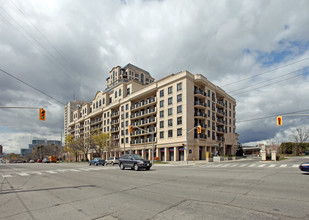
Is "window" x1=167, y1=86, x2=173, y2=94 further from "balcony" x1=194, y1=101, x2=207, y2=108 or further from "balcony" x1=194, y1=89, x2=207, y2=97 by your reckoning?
"balcony" x1=194, y1=101, x2=207, y2=108

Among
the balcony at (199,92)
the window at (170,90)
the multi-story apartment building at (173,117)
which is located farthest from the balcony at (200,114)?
the window at (170,90)

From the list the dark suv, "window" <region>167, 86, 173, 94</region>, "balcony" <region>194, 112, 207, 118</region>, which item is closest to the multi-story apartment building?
"window" <region>167, 86, 173, 94</region>

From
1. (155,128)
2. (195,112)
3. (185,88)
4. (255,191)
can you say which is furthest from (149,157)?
(255,191)

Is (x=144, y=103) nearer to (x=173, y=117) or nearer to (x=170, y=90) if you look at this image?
(x=170, y=90)

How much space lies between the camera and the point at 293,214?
17.4 feet

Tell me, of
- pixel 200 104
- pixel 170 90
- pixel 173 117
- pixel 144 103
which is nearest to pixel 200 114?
pixel 200 104

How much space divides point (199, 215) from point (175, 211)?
75 centimetres

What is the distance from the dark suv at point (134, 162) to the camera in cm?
1989

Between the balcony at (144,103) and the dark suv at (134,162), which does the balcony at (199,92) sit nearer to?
the balcony at (144,103)

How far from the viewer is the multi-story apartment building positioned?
44500 millimetres

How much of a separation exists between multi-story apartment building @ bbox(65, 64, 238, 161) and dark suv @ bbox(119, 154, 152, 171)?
14.1 meters

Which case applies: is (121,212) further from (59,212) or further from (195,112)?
(195,112)

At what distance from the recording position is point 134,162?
20406mm

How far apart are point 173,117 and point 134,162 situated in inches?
1050
